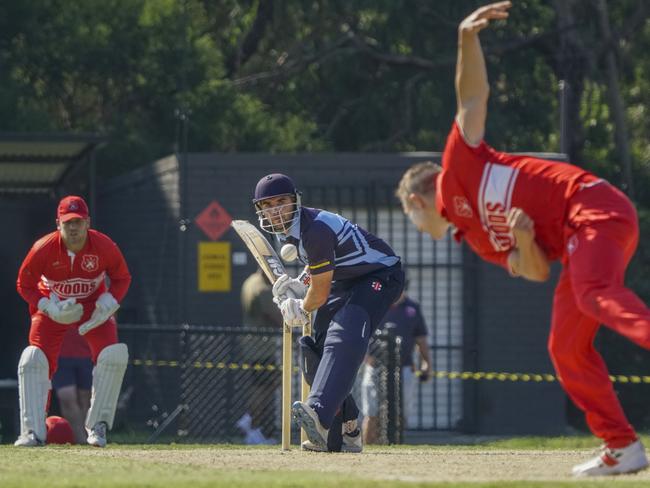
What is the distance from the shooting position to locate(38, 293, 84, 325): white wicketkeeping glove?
11195 millimetres

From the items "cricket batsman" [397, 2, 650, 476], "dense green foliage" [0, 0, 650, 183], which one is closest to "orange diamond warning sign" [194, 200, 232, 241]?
"dense green foliage" [0, 0, 650, 183]

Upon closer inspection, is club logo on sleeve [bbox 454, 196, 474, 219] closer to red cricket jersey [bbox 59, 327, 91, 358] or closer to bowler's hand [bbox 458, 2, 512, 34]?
bowler's hand [bbox 458, 2, 512, 34]

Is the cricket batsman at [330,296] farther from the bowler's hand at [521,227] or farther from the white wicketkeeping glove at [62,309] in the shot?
the bowler's hand at [521,227]

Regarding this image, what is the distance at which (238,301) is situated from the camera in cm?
1822

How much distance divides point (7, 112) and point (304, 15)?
777 centimetres

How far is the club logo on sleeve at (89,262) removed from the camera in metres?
11.4

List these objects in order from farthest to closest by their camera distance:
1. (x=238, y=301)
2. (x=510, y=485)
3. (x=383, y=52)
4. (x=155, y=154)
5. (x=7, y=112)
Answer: (x=383, y=52), (x=155, y=154), (x=7, y=112), (x=238, y=301), (x=510, y=485)

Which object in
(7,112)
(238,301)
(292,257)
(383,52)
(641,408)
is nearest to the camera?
(292,257)

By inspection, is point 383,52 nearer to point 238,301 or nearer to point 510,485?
point 238,301

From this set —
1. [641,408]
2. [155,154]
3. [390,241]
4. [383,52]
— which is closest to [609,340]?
[641,408]

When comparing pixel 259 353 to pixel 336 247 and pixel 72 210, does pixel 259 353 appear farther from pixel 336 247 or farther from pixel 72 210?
pixel 336 247

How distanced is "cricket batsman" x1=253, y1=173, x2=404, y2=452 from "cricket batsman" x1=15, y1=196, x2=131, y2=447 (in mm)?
A: 1771

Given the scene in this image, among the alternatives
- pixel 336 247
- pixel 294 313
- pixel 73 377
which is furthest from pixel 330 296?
pixel 73 377

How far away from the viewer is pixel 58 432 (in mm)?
12398
